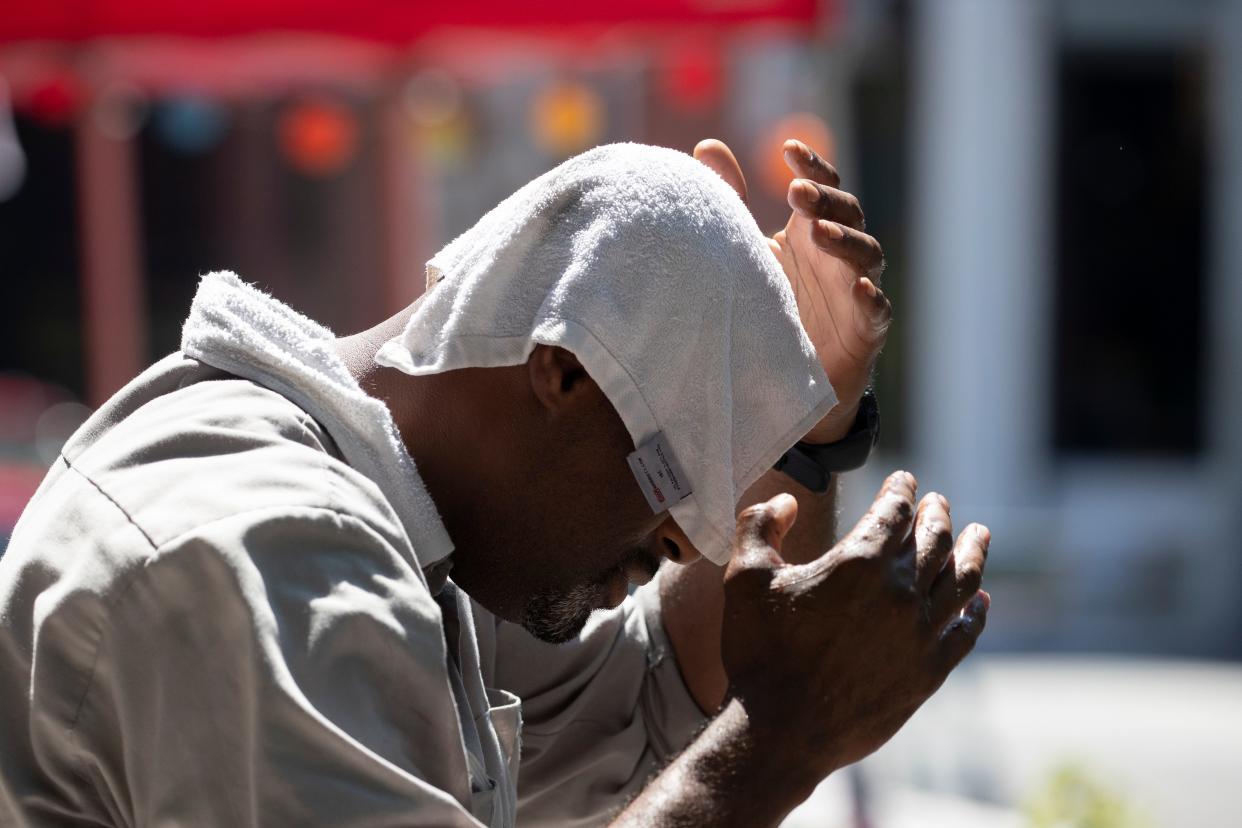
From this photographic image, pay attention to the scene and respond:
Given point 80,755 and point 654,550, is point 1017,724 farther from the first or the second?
point 80,755

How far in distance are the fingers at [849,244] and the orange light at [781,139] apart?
3205 mm

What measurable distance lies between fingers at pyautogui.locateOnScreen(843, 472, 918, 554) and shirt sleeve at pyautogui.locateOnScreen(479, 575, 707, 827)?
25.7 inches

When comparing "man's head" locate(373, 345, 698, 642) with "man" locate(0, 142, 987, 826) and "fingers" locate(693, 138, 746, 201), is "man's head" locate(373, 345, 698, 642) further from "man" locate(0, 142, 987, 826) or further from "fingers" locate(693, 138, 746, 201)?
"fingers" locate(693, 138, 746, 201)

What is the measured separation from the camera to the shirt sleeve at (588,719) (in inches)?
84.7

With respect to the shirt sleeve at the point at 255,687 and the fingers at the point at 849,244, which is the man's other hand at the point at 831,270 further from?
the shirt sleeve at the point at 255,687

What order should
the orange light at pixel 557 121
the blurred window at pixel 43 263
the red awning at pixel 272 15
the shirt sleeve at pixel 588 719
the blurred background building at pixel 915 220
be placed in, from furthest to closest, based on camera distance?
the blurred window at pixel 43 263, the orange light at pixel 557 121, the blurred background building at pixel 915 220, the red awning at pixel 272 15, the shirt sleeve at pixel 588 719

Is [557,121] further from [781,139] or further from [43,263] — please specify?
[43,263]

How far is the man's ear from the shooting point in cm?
162

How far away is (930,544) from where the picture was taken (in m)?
1.62

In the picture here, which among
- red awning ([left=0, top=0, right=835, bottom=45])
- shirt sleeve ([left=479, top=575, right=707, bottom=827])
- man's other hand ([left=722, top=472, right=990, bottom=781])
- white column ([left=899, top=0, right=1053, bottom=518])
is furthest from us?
white column ([left=899, top=0, right=1053, bottom=518])

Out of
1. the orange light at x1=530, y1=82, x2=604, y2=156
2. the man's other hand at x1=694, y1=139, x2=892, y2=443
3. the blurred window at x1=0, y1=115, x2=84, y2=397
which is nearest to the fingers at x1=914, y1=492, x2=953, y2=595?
the man's other hand at x1=694, y1=139, x2=892, y2=443

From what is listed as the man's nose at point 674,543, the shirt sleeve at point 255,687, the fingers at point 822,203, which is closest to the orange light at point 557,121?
the fingers at point 822,203

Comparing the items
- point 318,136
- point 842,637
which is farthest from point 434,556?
point 318,136

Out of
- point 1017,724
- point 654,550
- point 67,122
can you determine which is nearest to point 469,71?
point 67,122
